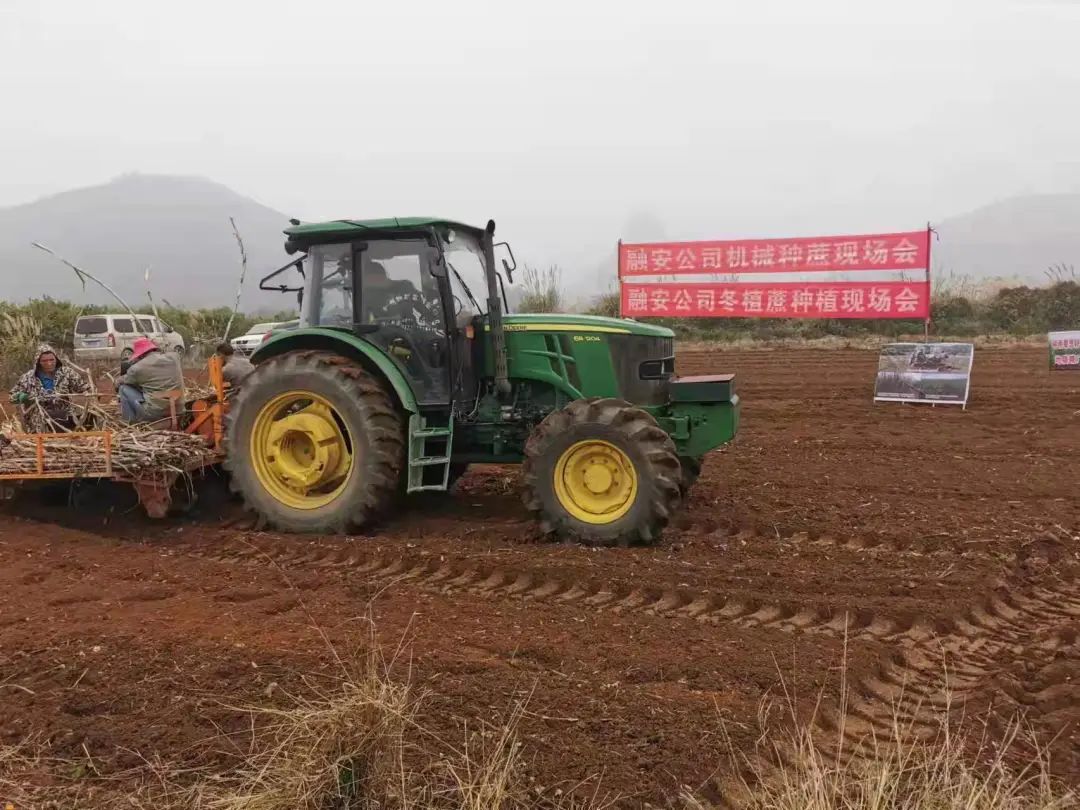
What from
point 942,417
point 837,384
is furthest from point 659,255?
Result: point 942,417

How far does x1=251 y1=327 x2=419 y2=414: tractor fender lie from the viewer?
5676mm

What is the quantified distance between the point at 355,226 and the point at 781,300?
44.6 ft

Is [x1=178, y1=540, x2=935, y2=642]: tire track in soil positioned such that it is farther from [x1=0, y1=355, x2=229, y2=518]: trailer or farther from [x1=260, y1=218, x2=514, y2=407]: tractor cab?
[x1=260, y1=218, x2=514, y2=407]: tractor cab

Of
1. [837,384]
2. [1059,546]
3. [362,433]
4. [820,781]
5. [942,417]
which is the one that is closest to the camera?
[820,781]

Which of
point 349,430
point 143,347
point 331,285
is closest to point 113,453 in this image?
point 143,347

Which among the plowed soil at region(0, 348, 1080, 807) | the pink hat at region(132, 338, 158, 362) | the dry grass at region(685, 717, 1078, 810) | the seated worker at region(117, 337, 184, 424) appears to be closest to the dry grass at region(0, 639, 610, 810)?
the plowed soil at region(0, 348, 1080, 807)

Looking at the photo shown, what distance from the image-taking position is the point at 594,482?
5.34 m

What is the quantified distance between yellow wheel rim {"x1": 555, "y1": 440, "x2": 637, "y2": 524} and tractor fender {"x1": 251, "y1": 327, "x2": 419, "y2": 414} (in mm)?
1177

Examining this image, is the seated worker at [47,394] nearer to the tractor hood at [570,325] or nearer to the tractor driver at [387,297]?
the tractor driver at [387,297]

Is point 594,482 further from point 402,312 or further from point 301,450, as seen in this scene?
point 301,450

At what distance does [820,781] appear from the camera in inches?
89.6

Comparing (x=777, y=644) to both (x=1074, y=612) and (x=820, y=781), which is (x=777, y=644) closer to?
(x=820, y=781)

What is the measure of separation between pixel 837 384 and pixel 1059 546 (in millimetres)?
7976

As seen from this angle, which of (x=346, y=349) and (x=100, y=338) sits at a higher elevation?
(x=100, y=338)
